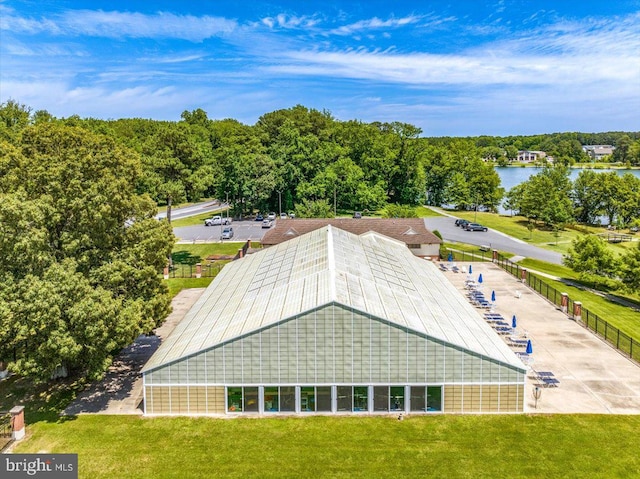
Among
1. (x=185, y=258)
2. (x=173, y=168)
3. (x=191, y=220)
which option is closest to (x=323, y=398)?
(x=173, y=168)

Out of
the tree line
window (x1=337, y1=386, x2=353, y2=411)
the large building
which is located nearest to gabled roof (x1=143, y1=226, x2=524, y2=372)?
the large building

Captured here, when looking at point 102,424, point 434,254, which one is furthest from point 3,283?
point 434,254

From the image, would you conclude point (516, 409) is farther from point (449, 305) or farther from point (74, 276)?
point (74, 276)

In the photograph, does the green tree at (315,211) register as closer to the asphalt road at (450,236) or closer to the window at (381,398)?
the asphalt road at (450,236)

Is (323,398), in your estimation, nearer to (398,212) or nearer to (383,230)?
(383,230)

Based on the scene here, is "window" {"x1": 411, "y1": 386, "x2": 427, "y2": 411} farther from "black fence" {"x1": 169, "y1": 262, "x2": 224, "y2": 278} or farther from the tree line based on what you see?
the tree line

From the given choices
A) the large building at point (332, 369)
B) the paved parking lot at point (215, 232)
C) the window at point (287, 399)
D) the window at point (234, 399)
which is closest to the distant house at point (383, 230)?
the paved parking lot at point (215, 232)
